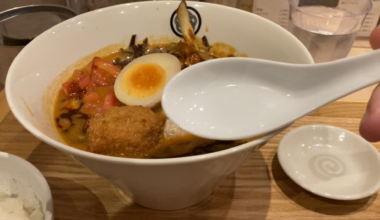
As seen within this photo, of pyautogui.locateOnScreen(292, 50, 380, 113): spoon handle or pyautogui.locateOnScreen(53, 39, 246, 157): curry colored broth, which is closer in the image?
pyautogui.locateOnScreen(292, 50, 380, 113): spoon handle

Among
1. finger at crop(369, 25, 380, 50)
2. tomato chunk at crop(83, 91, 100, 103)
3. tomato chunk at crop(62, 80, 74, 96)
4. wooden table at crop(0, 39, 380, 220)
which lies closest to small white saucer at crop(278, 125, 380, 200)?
wooden table at crop(0, 39, 380, 220)

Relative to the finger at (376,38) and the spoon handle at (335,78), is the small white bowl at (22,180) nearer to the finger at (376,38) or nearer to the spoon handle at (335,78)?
the spoon handle at (335,78)

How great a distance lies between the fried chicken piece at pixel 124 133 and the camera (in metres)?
0.87

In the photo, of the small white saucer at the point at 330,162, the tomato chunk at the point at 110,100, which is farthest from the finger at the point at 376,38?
the tomato chunk at the point at 110,100

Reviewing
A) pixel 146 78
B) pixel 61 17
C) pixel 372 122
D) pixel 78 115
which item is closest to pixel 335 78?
pixel 372 122

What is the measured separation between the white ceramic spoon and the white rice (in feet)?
1.73

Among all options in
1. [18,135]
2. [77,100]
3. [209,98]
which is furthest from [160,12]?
[18,135]

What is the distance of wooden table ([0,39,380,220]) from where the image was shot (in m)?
0.94

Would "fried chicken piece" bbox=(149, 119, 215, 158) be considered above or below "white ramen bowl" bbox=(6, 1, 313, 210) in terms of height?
below

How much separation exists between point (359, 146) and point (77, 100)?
47.1 inches

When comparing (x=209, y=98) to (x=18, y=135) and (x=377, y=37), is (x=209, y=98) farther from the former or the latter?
(x=18, y=135)

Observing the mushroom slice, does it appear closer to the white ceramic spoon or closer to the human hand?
the white ceramic spoon

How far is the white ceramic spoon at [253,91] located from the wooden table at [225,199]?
38 cm

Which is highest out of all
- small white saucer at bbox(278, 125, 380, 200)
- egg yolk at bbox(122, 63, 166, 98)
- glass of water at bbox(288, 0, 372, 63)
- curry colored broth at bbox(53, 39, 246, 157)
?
glass of water at bbox(288, 0, 372, 63)
